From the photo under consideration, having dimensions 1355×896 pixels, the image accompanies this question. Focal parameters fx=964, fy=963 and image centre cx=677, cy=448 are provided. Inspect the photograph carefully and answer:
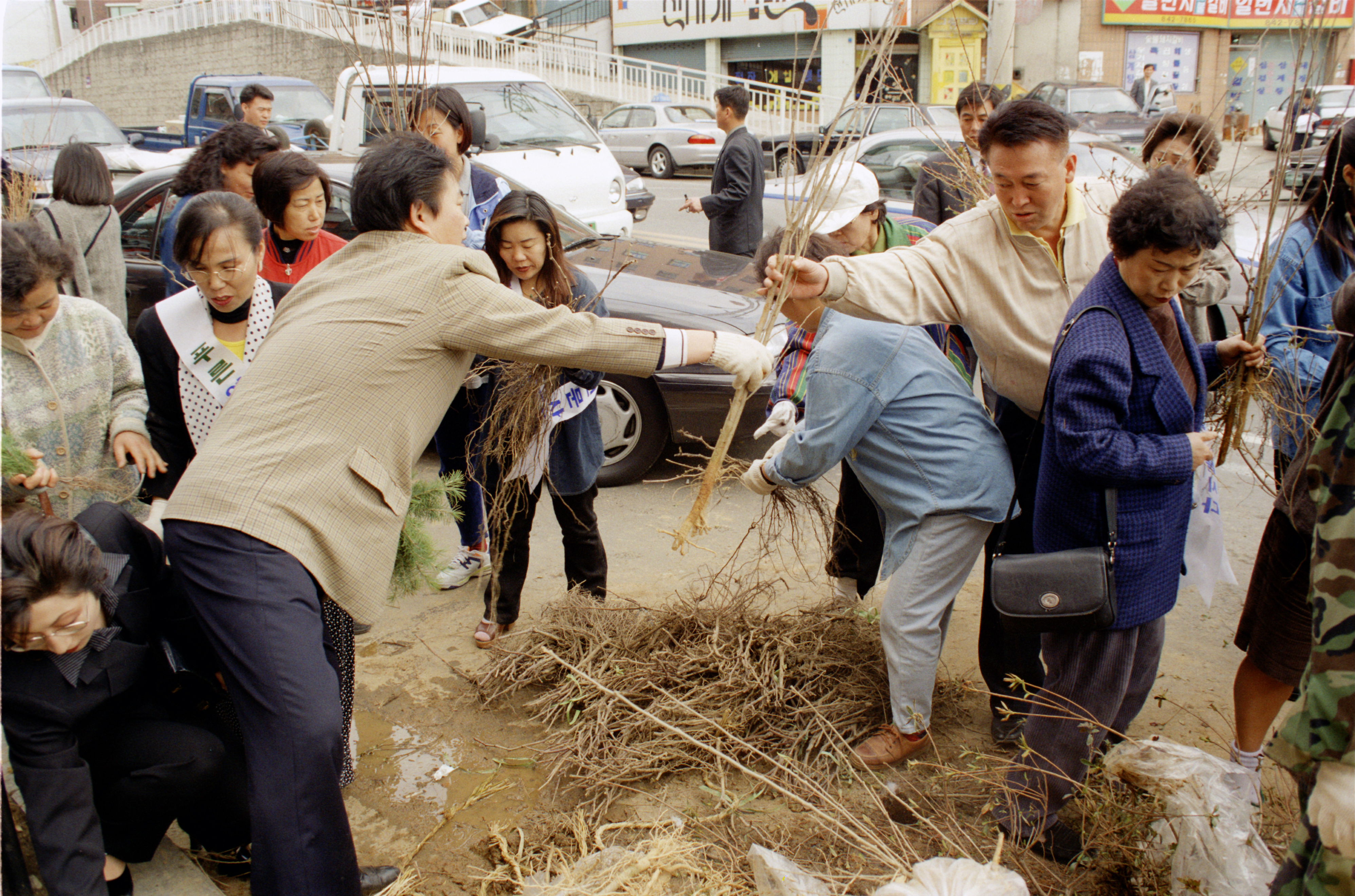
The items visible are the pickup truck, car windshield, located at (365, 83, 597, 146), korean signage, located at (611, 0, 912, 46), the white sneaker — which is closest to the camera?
the white sneaker

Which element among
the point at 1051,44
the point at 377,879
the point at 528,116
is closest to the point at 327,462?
the point at 377,879

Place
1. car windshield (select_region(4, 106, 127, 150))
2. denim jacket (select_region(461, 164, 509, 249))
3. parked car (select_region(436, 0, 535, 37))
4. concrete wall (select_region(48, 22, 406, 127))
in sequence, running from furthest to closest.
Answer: concrete wall (select_region(48, 22, 406, 127))
parked car (select_region(436, 0, 535, 37))
car windshield (select_region(4, 106, 127, 150))
denim jacket (select_region(461, 164, 509, 249))

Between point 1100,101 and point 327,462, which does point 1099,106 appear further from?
point 327,462

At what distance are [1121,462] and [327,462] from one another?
1.64m

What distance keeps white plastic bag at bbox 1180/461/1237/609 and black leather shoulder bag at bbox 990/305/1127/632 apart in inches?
22.0

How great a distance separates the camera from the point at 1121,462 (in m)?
2.02

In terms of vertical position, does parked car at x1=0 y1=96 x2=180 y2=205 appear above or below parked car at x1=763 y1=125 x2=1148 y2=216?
above

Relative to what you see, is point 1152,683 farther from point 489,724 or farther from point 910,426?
point 489,724

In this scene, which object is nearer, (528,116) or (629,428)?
(629,428)

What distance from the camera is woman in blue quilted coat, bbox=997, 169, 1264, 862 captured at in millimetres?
2018

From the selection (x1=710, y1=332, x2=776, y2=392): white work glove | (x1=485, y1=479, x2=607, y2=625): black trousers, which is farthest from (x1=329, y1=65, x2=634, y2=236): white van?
(x1=710, y1=332, x2=776, y2=392): white work glove

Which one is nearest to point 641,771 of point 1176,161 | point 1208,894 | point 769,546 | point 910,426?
point 769,546

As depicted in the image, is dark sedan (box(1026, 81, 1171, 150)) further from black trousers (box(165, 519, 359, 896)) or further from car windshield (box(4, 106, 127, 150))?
black trousers (box(165, 519, 359, 896))

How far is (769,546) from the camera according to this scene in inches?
133
